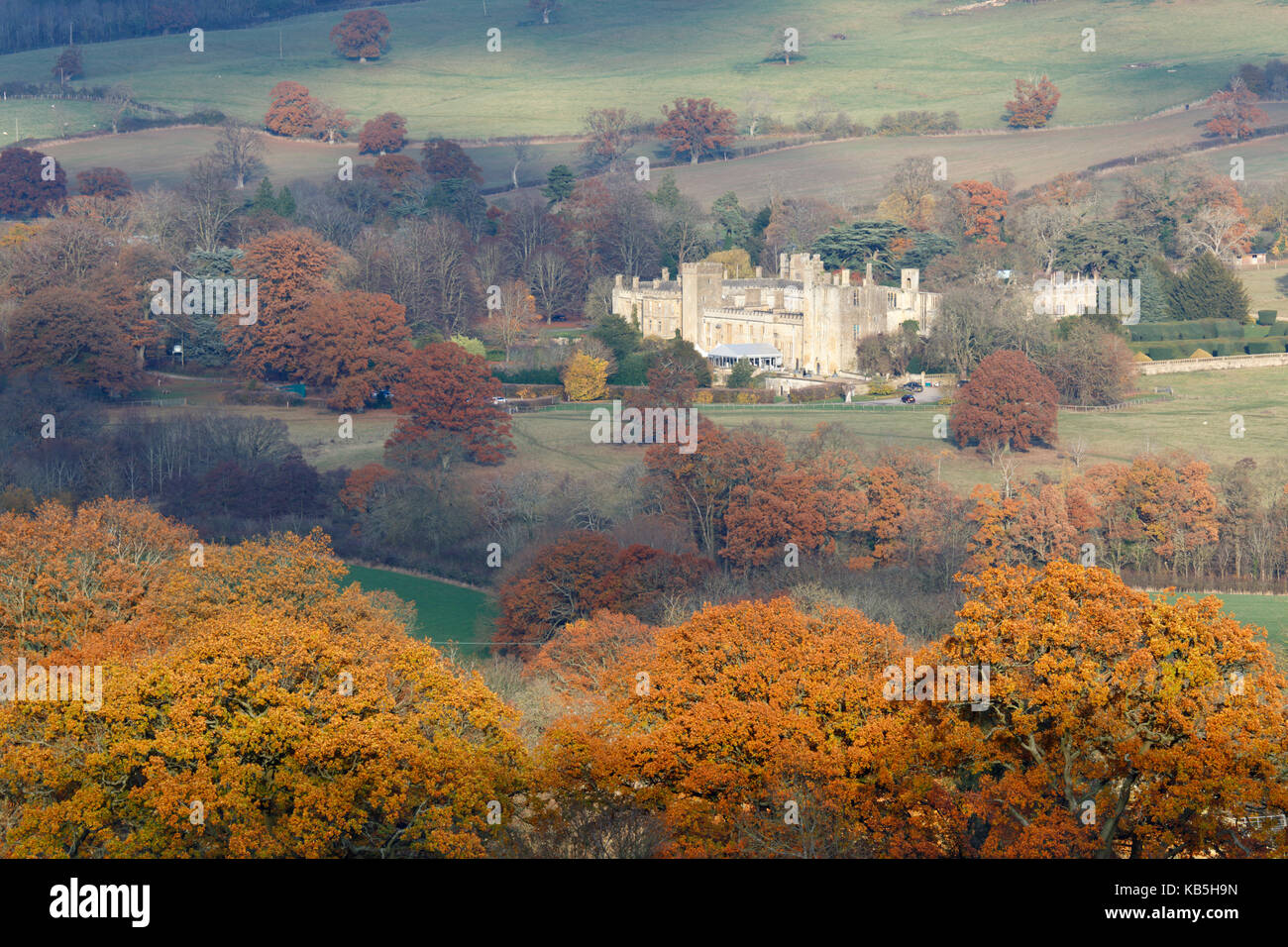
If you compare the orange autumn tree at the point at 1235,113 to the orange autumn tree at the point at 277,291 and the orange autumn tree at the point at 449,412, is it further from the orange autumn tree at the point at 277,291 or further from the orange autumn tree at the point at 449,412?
the orange autumn tree at the point at 449,412

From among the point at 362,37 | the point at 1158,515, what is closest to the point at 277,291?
the point at 1158,515

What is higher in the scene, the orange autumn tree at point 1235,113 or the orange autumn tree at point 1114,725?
the orange autumn tree at point 1235,113

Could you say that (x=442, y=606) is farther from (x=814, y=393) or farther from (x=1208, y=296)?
(x=1208, y=296)

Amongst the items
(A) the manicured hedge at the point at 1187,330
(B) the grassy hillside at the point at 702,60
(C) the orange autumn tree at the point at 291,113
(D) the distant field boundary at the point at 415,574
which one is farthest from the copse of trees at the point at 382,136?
(D) the distant field boundary at the point at 415,574

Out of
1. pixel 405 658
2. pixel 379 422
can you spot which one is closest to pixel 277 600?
pixel 405 658

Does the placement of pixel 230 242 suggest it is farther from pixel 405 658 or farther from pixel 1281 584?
pixel 405 658

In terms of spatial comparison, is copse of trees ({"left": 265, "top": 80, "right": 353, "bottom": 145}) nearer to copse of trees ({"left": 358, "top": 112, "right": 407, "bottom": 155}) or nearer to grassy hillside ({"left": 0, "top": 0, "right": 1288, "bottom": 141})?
grassy hillside ({"left": 0, "top": 0, "right": 1288, "bottom": 141})

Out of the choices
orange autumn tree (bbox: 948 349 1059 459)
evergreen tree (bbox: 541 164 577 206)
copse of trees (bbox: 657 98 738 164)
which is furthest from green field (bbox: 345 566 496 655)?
copse of trees (bbox: 657 98 738 164)
